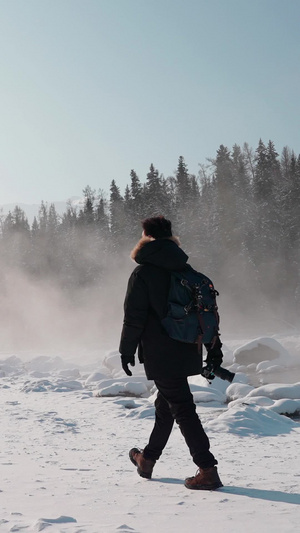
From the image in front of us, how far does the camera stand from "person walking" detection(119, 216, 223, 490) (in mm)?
3621

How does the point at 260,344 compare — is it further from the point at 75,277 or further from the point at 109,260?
the point at 75,277

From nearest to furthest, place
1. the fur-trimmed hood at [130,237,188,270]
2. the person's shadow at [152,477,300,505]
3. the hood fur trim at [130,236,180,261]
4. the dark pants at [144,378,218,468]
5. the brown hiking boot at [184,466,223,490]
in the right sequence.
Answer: the person's shadow at [152,477,300,505]
the brown hiking boot at [184,466,223,490]
the dark pants at [144,378,218,468]
the fur-trimmed hood at [130,237,188,270]
the hood fur trim at [130,236,180,261]

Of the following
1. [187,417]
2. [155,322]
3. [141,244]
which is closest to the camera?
[187,417]

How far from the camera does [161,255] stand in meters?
3.74

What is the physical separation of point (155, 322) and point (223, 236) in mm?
43437

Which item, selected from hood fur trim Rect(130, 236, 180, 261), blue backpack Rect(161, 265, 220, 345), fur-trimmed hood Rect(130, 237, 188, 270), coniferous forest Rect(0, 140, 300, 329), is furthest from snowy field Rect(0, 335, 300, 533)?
coniferous forest Rect(0, 140, 300, 329)

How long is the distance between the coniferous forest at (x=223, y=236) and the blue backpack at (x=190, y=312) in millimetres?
39474

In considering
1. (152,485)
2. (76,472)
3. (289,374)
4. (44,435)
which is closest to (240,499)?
(152,485)

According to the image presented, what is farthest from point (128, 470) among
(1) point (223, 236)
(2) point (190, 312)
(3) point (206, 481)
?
(1) point (223, 236)

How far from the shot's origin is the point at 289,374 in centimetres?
1909

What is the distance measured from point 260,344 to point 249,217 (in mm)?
24095

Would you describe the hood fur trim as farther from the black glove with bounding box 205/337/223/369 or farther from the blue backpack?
the black glove with bounding box 205/337/223/369

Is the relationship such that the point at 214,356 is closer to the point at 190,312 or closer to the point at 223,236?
the point at 190,312

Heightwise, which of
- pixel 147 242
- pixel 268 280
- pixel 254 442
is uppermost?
pixel 268 280
